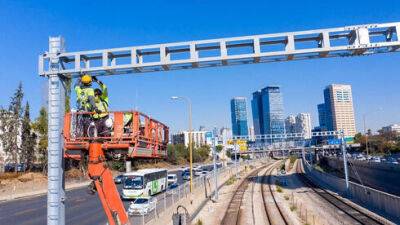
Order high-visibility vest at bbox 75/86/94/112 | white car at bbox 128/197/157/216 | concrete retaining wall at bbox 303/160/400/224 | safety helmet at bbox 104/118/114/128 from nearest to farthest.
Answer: high-visibility vest at bbox 75/86/94/112, safety helmet at bbox 104/118/114/128, white car at bbox 128/197/157/216, concrete retaining wall at bbox 303/160/400/224

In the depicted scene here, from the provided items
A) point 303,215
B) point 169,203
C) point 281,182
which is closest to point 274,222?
point 303,215

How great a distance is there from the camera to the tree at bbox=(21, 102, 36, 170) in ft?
278

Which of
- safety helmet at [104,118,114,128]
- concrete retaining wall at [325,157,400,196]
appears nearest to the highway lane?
safety helmet at [104,118,114,128]

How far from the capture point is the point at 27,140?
283 feet

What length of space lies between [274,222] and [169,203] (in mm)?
8159

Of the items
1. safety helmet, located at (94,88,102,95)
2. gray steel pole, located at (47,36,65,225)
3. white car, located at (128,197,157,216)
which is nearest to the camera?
gray steel pole, located at (47,36,65,225)

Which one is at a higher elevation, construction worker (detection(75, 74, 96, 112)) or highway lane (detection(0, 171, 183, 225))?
construction worker (detection(75, 74, 96, 112))

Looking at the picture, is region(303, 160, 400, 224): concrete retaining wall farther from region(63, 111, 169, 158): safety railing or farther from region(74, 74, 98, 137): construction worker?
region(74, 74, 98, 137): construction worker

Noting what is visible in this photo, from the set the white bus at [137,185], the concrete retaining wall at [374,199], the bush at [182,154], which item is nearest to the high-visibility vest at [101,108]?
the concrete retaining wall at [374,199]


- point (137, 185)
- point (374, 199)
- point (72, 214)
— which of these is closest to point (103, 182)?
point (72, 214)

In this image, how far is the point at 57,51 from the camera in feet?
41.0

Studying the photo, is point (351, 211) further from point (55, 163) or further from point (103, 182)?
point (55, 163)

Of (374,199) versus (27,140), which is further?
(27,140)

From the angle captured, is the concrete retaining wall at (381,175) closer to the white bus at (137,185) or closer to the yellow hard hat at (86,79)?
the white bus at (137,185)
